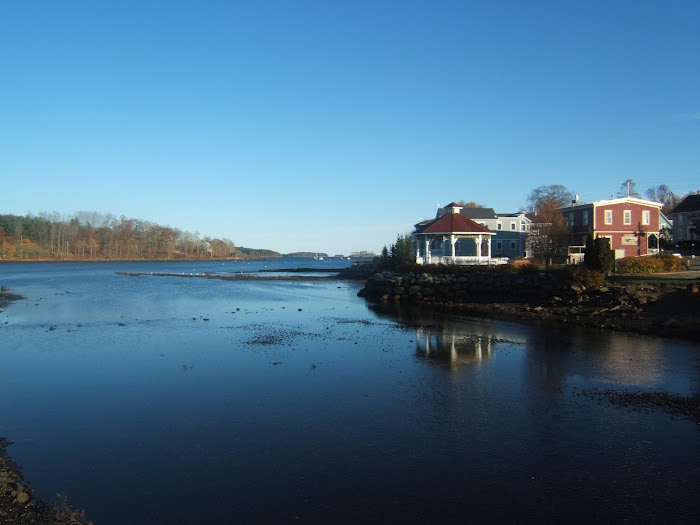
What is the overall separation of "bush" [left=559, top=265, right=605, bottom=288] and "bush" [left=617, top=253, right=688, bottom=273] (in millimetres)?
4507

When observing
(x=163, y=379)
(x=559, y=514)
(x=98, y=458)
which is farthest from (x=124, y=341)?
(x=559, y=514)

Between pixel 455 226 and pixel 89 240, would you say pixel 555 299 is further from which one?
pixel 89 240

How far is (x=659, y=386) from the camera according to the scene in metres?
14.0

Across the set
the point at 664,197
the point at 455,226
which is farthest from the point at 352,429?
the point at 664,197

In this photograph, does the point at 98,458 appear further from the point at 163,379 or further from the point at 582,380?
the point at 582,380

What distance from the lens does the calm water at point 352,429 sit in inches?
314

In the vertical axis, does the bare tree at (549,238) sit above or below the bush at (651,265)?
above

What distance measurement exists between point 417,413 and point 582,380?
19.4ft

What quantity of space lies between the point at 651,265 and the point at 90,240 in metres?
155

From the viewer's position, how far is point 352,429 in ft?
36.4

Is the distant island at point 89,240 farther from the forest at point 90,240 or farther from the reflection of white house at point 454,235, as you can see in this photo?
the reflection of white house at point 454,235

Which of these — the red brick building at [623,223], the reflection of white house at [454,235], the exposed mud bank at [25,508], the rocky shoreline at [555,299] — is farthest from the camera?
the red brick building at [623,223]

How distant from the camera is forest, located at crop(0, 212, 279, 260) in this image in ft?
472

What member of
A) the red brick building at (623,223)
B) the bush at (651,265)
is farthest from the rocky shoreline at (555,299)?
the red brick building at (623,223)
